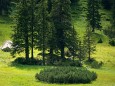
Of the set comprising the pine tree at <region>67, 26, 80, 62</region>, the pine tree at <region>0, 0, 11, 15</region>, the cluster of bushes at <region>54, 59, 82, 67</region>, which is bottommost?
the cluster of bushes at <region>54, 59, 82, 67</region>

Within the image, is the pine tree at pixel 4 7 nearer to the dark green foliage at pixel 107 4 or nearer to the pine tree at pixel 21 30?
the pine tree at pixel 21 30

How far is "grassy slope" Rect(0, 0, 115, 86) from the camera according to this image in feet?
169

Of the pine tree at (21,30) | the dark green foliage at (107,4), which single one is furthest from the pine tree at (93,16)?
the pine tree at (21,30)

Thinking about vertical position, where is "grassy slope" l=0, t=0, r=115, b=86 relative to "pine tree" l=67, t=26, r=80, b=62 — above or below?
below

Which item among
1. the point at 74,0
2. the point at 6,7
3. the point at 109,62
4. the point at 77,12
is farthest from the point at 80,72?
the point at 74,0

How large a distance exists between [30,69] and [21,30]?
522 inches

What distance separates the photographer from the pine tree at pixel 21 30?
75.5m

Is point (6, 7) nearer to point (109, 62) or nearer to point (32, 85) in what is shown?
point (109, 62)

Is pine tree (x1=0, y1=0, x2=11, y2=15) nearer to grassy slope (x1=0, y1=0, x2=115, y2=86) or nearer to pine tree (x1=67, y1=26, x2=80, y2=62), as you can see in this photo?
grassy slope (x1=0, y1=0, x2=115, y2=86)

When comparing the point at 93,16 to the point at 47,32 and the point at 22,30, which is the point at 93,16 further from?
the point at 22,30

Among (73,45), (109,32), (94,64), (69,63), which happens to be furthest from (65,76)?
(109,32)

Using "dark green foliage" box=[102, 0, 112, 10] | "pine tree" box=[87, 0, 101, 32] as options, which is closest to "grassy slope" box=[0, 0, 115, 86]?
"pine tree" box=[87, 0, 101, 32]

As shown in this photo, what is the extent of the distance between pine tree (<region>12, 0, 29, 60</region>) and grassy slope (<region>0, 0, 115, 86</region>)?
373cm

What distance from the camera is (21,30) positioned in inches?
3002
